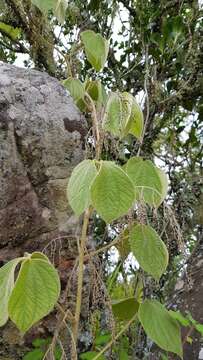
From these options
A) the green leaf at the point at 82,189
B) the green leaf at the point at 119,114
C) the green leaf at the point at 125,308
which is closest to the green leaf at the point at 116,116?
the green leaf at the point at 119,114

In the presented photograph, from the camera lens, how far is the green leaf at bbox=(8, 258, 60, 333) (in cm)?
84

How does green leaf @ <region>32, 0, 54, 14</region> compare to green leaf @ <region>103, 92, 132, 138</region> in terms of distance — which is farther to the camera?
green leaf @ <region>32, 0, 54, 14</region>

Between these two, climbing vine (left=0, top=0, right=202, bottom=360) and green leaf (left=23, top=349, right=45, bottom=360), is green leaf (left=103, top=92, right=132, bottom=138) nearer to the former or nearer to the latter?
climbing vine (left=0, top=0, right=202, bottom=360)

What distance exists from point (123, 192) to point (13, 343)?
2.41 feet

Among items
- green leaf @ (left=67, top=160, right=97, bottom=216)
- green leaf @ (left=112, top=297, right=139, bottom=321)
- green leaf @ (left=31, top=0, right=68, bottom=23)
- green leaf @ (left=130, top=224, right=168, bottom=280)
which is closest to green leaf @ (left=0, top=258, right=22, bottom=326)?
green leaf @ (left=67, top=160, right=97, bottom=216)

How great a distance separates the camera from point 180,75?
2.05 m

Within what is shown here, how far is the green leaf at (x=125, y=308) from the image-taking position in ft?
3.97

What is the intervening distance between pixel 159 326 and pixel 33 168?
1.87 ft

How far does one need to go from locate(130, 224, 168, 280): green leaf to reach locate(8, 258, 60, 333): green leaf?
215 mm

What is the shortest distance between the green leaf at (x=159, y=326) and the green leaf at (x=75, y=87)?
57cm

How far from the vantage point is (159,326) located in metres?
1.06

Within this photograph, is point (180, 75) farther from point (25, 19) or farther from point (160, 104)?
point (25, 19)

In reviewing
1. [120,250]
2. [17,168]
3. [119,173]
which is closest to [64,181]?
[17,168]

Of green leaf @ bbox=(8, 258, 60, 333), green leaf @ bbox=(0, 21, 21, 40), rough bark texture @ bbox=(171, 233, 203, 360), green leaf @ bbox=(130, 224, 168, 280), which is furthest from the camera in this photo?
green leaf @ bbox=(0, 21, 21, 40)
